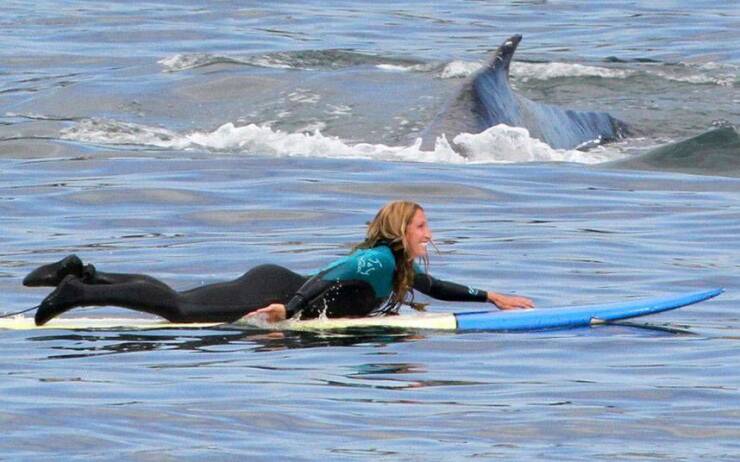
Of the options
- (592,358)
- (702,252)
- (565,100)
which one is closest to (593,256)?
(702,252)

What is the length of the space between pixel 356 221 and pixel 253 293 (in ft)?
18.4

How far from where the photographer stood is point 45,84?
33062mm

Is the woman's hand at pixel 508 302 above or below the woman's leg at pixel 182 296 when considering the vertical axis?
A: below

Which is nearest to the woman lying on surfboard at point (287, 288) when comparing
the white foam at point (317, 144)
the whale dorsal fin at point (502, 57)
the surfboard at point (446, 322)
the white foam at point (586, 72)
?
the surfboard at point (446, 322)

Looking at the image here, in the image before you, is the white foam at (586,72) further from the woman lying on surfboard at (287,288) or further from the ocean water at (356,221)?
the woman lying on surfboard at (287,288)

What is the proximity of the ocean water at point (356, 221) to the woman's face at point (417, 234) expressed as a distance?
558 mm

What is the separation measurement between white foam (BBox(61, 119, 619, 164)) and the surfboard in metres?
9.32

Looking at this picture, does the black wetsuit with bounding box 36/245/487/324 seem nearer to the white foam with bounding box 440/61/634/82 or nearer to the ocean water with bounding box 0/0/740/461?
the ocean water with bounding box 0/0/740/461

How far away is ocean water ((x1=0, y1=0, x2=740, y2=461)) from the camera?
10.9 metres

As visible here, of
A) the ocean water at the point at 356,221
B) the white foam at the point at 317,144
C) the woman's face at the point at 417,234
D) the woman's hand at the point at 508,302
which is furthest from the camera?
the white foam at the point at 317,144

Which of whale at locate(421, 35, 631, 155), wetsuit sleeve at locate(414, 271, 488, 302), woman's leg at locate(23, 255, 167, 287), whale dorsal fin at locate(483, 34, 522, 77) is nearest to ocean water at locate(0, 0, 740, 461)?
whale at locate(421, 35, 631, 155)

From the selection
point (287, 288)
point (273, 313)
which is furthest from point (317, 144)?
point (273, 313)

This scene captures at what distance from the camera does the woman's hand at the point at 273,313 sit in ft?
45.9

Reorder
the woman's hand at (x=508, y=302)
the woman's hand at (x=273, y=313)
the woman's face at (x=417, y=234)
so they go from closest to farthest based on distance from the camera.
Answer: the woman's hand at (x=273, y=313), the woman's face at (x=417, y=234), the woman's hand at (x=508, y=302)
